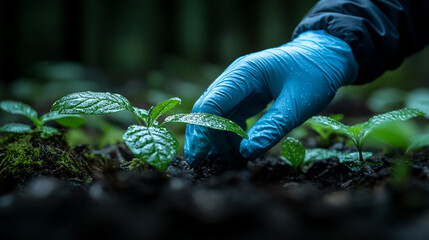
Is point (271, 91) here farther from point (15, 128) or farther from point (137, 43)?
point (137, 43)

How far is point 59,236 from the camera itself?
Answer: 1.77ft

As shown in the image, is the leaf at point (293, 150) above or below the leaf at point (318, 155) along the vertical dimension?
above

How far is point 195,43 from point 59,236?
628 cm

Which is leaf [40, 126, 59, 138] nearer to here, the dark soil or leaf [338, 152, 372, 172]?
the dark soil

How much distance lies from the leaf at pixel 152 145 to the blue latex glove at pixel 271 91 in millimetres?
323

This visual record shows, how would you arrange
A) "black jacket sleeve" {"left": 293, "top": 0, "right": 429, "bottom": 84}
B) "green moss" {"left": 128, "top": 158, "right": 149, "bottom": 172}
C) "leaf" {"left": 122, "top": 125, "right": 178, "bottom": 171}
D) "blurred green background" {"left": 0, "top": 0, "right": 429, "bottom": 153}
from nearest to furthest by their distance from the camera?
"leaf" {"left": 122, "top": 125, "right": 178, "bottom": 171}, "green moss" {"left": 128, "top": 158, "right": 149, "bottom": 172}, "black jacket sleeve" {"left": 293, "top": 0, "right": 429, "bottom": 84}, "blurred green background" {"left": 0, "top": 0, "right": 429, "bottom": 153}

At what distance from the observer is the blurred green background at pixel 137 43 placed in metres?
5.14

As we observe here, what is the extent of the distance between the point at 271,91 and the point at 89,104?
94 centimetres

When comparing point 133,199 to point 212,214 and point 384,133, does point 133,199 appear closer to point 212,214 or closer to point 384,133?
point 212,214

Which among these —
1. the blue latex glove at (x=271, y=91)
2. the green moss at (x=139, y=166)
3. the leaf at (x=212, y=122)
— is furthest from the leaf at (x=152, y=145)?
the blue latex glove at (x=271, y=91)

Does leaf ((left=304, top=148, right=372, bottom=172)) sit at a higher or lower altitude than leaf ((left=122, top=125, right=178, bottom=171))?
lower

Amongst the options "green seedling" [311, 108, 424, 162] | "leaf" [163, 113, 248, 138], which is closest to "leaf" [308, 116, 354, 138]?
"green seedling" [311, 108, 424, 162]

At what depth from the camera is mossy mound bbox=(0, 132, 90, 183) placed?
1080 mm

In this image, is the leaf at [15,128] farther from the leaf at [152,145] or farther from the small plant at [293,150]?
the small plant at [293,150]
